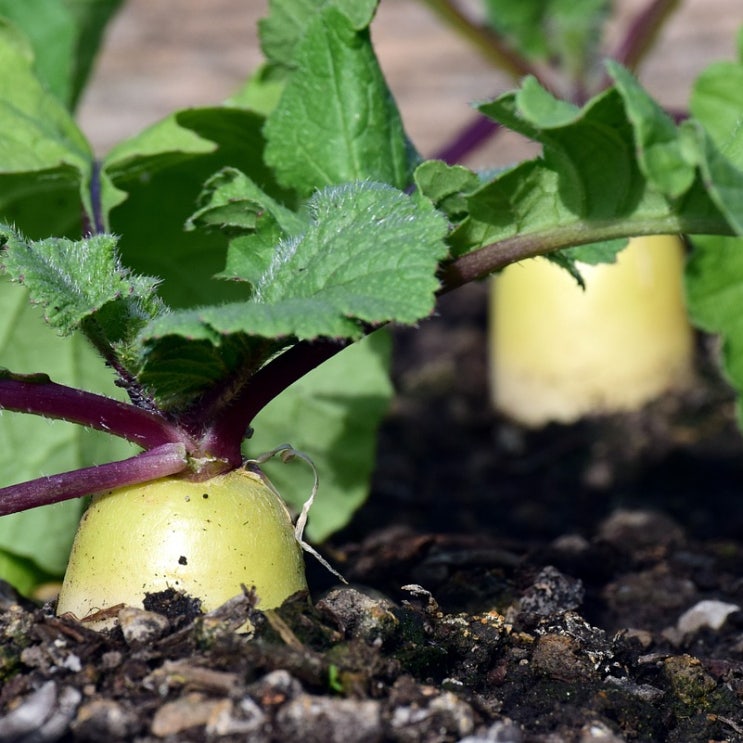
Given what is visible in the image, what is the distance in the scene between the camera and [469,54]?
3.80 meters

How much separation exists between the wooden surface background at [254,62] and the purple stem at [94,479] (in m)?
2.59

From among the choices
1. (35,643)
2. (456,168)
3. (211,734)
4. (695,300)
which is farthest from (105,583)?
(695,300)

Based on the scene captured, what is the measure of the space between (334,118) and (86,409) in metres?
0.45

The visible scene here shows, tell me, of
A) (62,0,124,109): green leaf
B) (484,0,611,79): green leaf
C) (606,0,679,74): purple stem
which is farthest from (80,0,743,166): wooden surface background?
(62,0,124,109): green leaf

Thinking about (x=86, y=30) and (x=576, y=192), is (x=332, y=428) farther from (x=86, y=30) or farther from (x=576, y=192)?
(x=86, y=30)

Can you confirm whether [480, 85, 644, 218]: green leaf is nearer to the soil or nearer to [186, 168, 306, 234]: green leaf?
[186, 168, 306, 234]: green leaf

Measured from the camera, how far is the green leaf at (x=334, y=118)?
1.29 metres

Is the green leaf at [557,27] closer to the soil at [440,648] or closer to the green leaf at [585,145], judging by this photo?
the soil at [440,648]

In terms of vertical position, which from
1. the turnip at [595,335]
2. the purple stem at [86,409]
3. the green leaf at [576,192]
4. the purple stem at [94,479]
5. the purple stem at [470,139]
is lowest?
the turnip at [595,335]

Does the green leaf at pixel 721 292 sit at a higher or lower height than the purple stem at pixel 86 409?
lower

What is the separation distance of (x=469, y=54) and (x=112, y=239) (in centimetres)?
292

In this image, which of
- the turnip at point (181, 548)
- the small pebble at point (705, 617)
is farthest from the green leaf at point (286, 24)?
the small pebble at point (705, 617)

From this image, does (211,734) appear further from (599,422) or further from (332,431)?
(599,422)

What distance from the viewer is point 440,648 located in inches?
43.1
